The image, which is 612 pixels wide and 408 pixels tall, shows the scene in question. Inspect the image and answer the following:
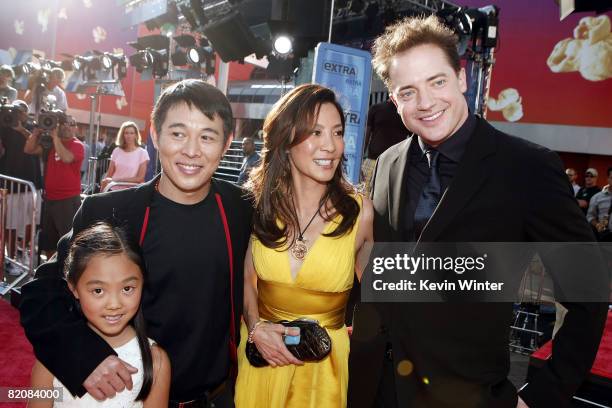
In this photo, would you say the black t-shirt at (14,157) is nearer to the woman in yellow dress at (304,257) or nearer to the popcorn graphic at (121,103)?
the woman in yellow dress at (304,257)

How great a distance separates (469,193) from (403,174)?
0.31 metres

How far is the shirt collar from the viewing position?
1666 millimetres

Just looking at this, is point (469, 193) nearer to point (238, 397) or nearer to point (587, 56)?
point (238, 397)

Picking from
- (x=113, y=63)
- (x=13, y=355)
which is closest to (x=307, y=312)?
(x=13, y=355)

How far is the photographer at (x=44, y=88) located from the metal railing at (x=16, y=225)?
3.41m

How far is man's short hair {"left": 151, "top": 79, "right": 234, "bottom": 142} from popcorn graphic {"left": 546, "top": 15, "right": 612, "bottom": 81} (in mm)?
11987

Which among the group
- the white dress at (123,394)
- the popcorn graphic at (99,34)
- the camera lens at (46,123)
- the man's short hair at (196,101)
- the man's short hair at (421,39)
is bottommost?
the white dress at (123,394)

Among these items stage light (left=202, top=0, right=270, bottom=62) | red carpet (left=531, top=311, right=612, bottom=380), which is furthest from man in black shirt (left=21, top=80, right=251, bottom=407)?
stage light (left=202, top=0, right=270, bottom=62)

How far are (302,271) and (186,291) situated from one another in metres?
0.53

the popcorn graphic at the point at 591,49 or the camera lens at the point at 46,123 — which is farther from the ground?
the popcorn graphic at the point at 591,49

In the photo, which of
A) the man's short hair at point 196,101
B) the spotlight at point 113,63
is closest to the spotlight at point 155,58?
the spotlight at point 113,63

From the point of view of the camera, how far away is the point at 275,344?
73.1 inches

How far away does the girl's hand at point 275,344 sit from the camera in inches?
73.1

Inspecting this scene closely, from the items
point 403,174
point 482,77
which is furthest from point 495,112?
point 403,174
